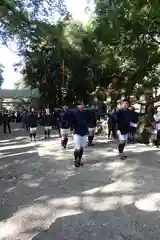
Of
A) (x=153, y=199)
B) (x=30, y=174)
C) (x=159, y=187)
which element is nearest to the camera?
(x=153, y=199)

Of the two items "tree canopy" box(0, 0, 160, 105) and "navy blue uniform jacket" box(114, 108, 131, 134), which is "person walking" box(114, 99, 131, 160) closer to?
"navy blue uniform jacket" box(114, 108, 131, 134)

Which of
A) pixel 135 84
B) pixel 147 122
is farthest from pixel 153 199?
pixel 135 84

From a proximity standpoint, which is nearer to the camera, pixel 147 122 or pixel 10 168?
pixel 10 168

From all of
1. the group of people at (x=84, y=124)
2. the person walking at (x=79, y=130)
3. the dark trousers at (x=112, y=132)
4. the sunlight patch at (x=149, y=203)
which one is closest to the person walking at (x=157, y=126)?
the group of people at (x=84, y=124)

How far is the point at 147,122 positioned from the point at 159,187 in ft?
31.0

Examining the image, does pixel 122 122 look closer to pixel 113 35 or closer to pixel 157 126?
pixel 157 126

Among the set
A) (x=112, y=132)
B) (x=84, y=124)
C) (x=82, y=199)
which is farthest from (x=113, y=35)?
(x=82, y=199)

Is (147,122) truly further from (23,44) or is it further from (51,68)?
(51,68)

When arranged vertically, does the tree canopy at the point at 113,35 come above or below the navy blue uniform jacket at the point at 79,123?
above

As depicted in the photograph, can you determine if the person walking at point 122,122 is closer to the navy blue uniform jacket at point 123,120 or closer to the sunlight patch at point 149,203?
the navy blue uniform jacket at point 123,120

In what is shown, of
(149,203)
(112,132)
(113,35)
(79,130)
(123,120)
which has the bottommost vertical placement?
(149,203)

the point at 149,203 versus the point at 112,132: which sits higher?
the point at 112,132

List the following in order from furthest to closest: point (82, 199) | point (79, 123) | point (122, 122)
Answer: point (122, 122) → point (79, 123) → point (82, 199)

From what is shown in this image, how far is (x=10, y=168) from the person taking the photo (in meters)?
13.2
